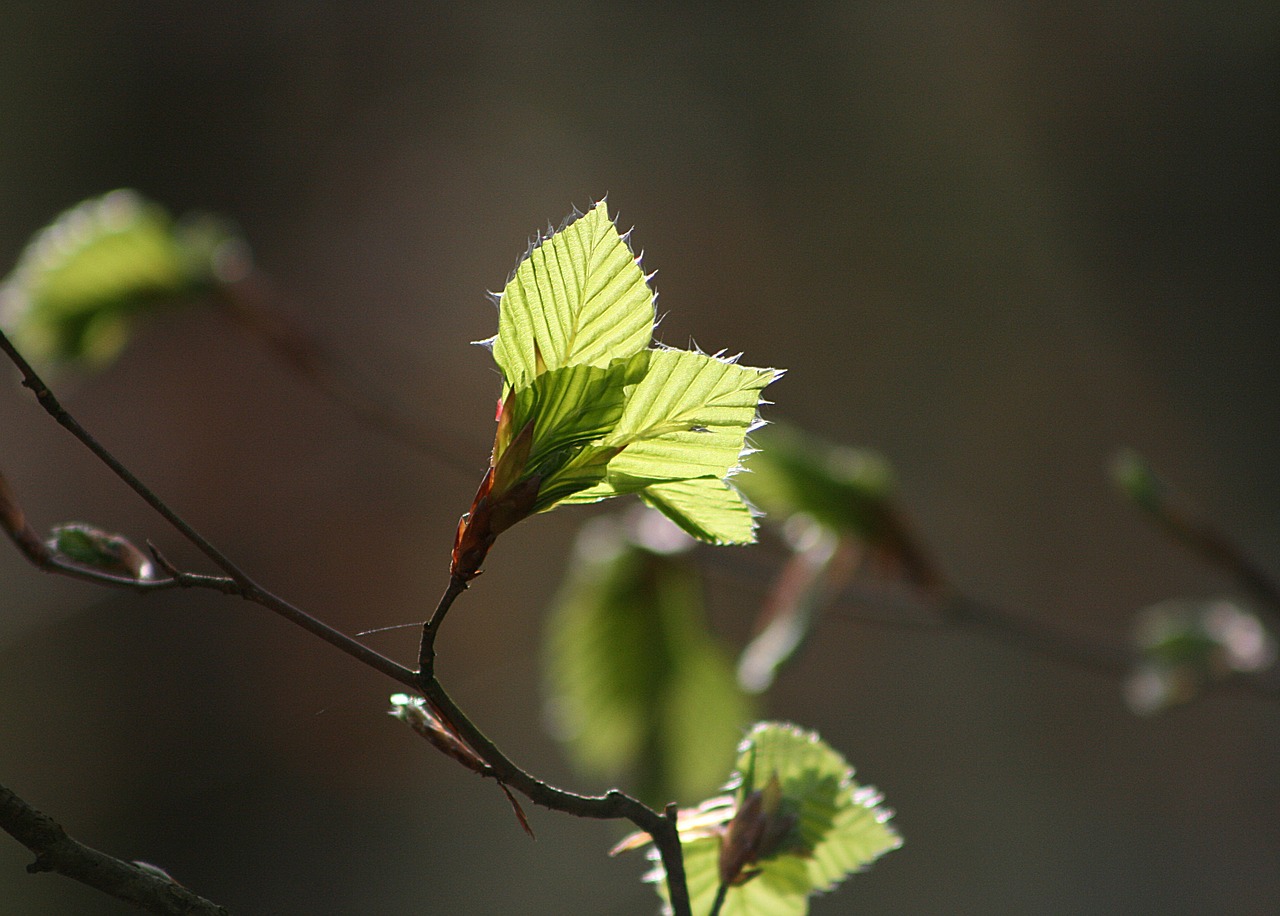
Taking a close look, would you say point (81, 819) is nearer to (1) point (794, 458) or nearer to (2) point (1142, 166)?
(1) point (794, 458)

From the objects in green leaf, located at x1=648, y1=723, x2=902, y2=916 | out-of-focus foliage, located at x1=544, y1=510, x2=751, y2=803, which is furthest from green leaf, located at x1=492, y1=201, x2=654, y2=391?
out-of-focus foliage, located at x1=544, y1=510, x2=751, y2=803

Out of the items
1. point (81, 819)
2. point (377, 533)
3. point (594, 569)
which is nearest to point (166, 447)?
point (377, 533)

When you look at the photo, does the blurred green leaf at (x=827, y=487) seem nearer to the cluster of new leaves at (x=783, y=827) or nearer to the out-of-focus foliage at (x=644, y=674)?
the out-of-focus foliage at (x=644, y=674)

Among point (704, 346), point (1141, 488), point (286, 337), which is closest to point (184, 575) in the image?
point (1141, 488)

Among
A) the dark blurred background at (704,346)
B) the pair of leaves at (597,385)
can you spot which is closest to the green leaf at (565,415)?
the pair of leaves at (597,385)

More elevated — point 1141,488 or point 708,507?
point 1141,488

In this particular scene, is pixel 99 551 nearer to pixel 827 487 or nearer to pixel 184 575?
pixel 184 575
